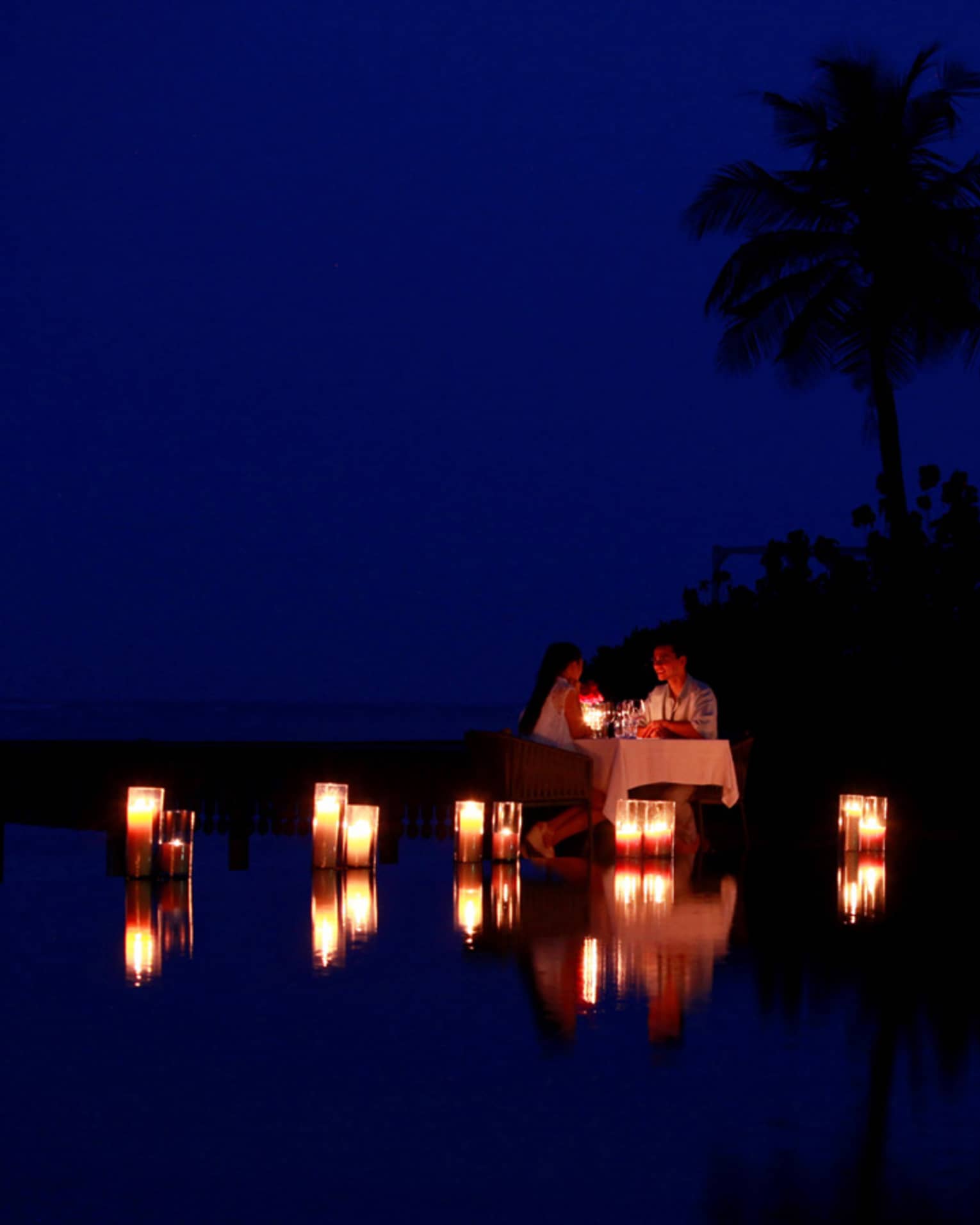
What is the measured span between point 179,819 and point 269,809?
22.5ft

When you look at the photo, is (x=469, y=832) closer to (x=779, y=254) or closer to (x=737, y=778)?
(x=737, y=778)

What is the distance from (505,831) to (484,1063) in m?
6.31

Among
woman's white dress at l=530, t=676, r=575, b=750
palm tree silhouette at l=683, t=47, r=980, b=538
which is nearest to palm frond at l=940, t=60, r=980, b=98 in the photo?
palm tree silhouette at l=683, t=47, r=980, b=538

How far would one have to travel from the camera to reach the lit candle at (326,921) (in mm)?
6266

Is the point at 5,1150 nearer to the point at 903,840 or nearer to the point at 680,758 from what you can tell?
the point at 680,758

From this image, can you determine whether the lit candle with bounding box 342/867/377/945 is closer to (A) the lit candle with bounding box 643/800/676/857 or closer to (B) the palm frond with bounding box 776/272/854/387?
(A) the lit candle with bounding box 643/800/676/857

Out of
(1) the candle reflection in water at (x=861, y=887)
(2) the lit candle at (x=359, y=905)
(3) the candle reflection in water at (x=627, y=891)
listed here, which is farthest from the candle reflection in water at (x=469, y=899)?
(1) the candle reflection in water at (x=861, y=887)

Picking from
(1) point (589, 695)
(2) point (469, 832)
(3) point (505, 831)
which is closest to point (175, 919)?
(2) point (469, 832)

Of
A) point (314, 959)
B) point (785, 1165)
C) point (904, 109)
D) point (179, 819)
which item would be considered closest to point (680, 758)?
point (179, 819)

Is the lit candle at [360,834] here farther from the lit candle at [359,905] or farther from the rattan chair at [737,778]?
the rattan chair at [737,778]

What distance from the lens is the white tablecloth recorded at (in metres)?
11.2

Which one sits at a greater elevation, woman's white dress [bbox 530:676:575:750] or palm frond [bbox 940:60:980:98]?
palm frond [bbox 940:60:980:98]

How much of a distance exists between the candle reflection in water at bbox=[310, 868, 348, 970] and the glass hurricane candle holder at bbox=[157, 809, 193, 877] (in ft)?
2.33

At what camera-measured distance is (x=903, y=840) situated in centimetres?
1484
